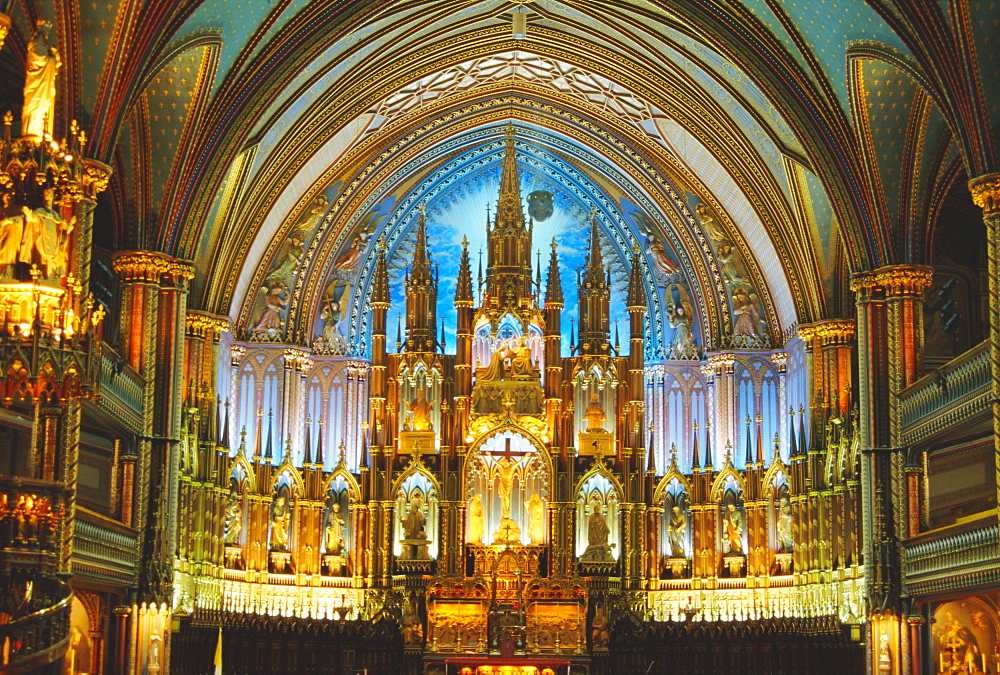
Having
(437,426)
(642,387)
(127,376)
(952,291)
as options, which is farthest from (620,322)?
(127,376)

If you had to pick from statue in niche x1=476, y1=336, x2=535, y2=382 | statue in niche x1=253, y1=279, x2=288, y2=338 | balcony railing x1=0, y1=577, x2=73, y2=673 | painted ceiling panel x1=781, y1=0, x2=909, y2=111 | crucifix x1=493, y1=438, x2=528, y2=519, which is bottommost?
balcony railing x1=0, y1=577, x2=73, y2=673

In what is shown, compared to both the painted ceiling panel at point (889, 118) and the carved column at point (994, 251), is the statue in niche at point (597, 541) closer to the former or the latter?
the painted ceiling panel at point (889, 118)

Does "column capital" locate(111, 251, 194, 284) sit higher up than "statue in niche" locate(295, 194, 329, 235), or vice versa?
"statue in niche" locate(295, 194, 329, 235)

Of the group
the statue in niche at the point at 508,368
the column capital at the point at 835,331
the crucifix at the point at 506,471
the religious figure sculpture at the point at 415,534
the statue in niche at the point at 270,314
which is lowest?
the religious figure sculpture at the point at 415,534

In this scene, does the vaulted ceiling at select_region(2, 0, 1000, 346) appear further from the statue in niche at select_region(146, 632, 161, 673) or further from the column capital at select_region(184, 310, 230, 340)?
the statue in niche at select_region(146, 632, 161, 673)

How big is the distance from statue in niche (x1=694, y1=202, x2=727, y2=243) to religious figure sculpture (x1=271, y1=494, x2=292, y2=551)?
1333 centimetres

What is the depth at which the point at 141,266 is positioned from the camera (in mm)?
29516

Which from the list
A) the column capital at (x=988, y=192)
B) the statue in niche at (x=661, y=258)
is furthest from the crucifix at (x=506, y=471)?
the column capital at (x=988, y=192)

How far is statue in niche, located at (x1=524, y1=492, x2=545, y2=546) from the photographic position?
36.9m

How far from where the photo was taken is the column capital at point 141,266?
29.5 meters

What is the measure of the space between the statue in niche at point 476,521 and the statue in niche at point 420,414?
7.27 feet

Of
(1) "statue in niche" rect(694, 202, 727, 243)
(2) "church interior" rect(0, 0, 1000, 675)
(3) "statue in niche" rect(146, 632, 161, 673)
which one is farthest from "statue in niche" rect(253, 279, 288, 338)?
(1) "statue in niche" rect(694, 202, 727, 243)

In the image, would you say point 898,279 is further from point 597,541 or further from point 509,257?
point 509,257

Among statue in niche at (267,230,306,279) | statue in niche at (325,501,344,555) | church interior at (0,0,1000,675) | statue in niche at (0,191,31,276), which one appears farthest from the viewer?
statue in niche at (267,230,306,279)
